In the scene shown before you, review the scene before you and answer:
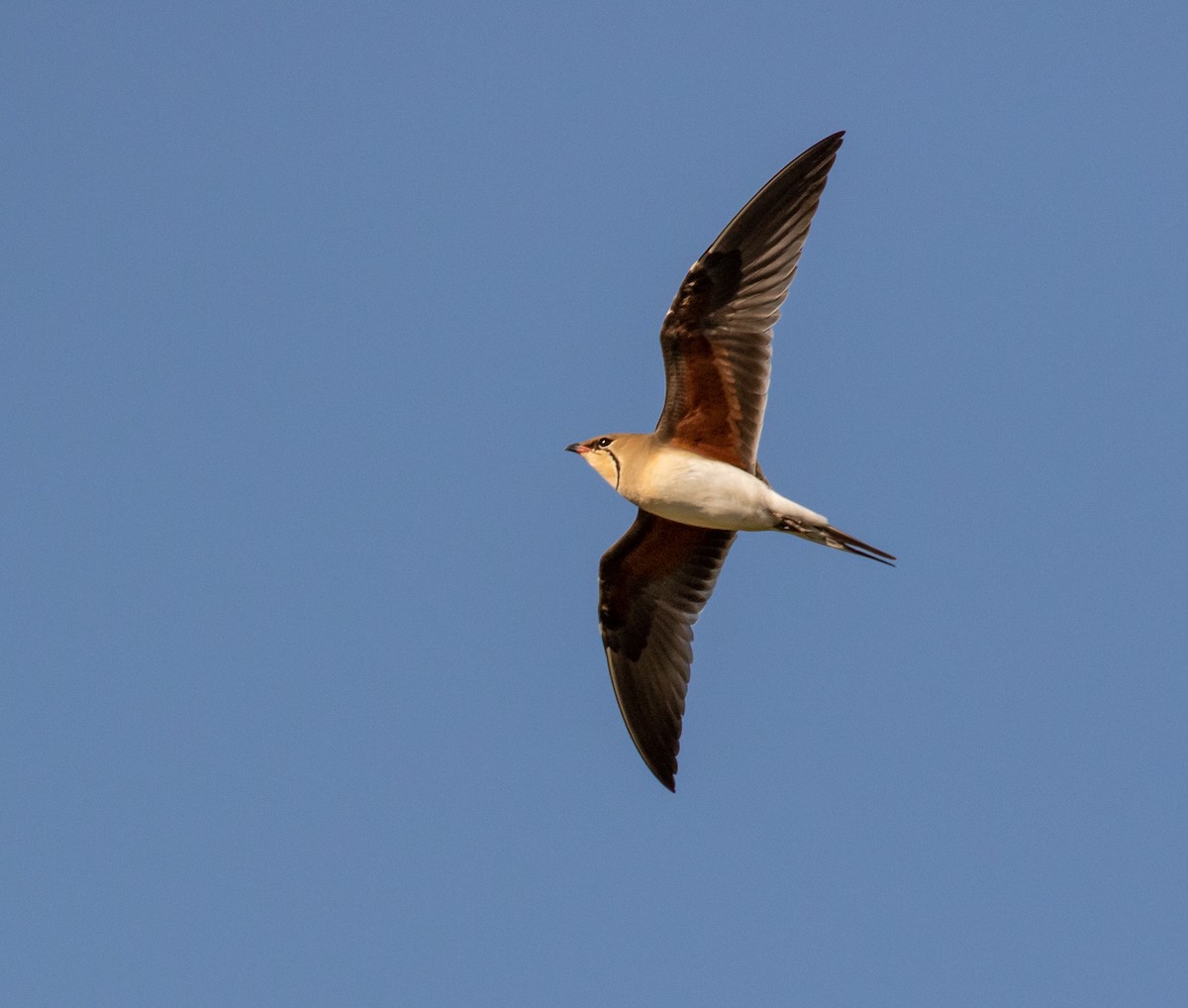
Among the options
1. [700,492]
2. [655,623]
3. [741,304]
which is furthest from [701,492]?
[655,623]

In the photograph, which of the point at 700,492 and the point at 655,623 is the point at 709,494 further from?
the point at 655,623

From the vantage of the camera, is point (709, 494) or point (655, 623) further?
point (655, 623)

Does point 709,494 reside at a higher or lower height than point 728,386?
lower

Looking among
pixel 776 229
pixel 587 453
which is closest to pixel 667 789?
pixel 587 453

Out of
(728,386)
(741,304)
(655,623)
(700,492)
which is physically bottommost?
(655,623)

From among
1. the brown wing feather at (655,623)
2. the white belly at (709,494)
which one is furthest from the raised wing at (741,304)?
the brown wing feather at (655,623)
